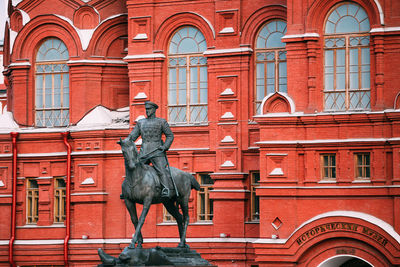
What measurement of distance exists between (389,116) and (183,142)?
843 cm

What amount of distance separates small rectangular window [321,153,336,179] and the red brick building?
46 mm

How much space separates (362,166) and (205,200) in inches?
268

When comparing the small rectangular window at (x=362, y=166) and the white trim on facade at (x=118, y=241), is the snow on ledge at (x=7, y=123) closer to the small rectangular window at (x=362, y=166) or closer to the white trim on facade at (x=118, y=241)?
the white trim on facade at (x=118, y=241)

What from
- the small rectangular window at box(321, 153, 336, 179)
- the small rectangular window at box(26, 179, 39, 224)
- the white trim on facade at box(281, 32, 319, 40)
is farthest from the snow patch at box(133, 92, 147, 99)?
the small rectangular window at box(321, 153, 336, 179)

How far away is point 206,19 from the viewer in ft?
133

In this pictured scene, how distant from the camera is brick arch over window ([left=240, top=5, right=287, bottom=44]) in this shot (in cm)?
3950

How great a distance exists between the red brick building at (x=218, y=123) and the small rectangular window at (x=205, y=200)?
5 centimetres

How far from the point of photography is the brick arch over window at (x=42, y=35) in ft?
141

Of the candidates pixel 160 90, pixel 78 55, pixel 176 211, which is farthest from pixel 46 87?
pixel 176 211

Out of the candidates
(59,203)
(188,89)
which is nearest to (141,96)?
(188,89)

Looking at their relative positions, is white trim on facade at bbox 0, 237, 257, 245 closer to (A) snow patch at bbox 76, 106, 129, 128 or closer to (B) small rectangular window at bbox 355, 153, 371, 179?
(A) snow patch at bbox 76, 106, 129, 128

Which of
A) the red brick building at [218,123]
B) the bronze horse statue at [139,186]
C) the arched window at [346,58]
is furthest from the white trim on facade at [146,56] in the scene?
the bronze horse statue at [139,186]

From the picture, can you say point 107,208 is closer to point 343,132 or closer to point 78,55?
point 78,55

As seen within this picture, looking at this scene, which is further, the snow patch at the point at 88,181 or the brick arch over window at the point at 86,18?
the brick arch over window at the point at 86,18
